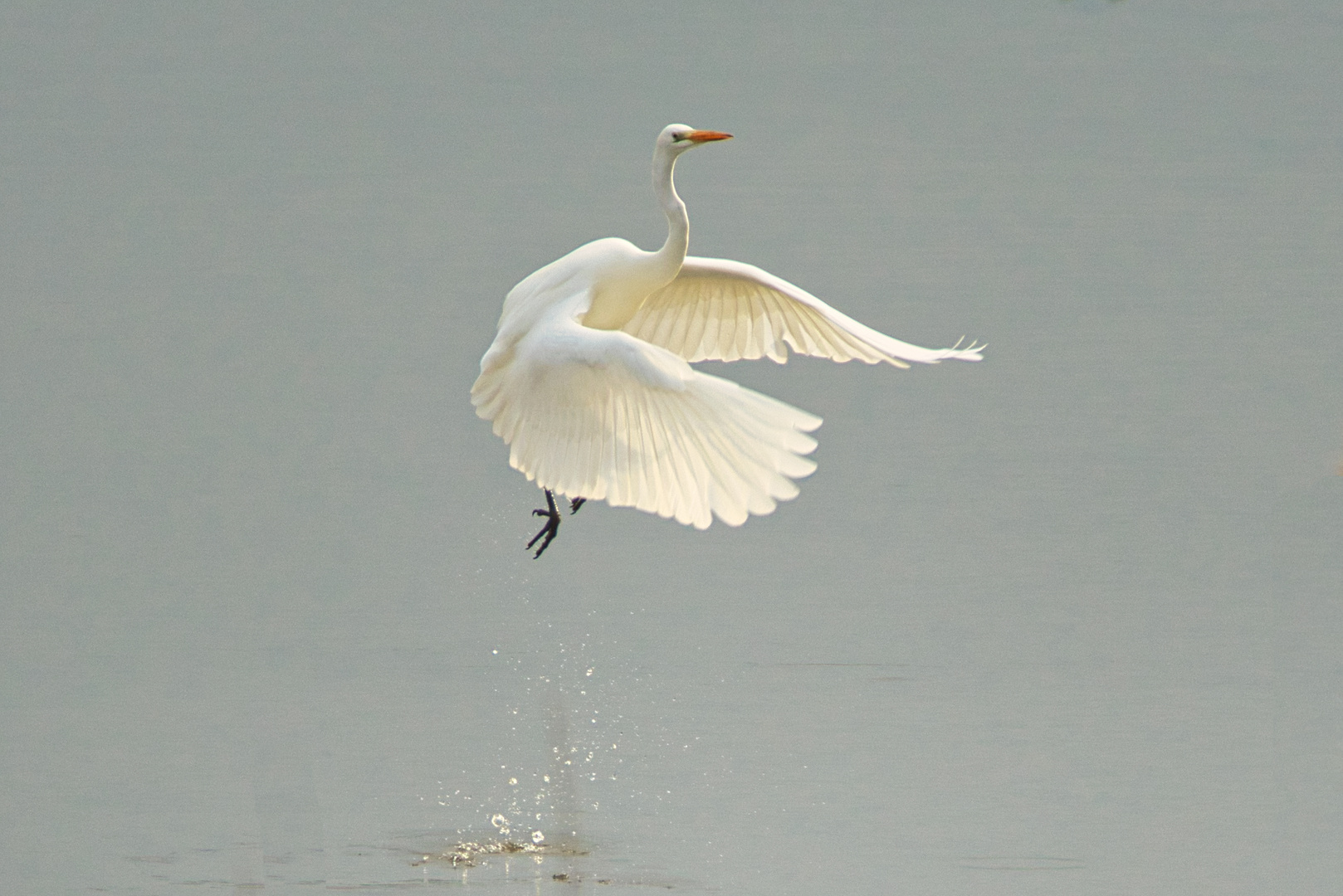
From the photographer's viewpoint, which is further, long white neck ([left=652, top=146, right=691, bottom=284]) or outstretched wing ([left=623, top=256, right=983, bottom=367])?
outstretched wing ([left=623, top=256, right=983, bottom=367])

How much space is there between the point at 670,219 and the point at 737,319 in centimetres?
35

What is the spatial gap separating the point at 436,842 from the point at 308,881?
215 millimetres

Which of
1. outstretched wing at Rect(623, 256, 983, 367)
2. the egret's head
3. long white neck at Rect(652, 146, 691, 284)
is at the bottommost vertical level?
outstretched wing at Rect(623, 256, 983, 367)

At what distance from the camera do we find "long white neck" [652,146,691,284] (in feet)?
10.8

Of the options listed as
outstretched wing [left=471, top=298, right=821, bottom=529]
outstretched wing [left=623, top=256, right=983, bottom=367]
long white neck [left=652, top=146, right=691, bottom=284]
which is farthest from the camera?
outstretched wing [left=623, top=256, right=983, bottom=367]

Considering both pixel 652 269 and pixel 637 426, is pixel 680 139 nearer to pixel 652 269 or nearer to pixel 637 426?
pixel 652 269

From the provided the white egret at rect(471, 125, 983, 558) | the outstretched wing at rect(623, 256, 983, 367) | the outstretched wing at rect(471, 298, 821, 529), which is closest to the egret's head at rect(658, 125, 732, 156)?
the white egret at rect(471, 125, 983, 558)

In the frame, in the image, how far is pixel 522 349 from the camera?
312 centimetres

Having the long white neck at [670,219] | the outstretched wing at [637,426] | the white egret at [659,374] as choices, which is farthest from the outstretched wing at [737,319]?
the outstretched wing at [637,426]

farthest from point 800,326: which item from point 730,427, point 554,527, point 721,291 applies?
point 730,427

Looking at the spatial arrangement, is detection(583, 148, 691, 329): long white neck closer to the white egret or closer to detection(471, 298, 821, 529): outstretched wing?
the white egret

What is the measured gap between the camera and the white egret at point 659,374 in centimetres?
267

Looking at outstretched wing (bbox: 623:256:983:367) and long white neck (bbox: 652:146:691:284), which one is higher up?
long white neck (bbox: 652:146:691:284)

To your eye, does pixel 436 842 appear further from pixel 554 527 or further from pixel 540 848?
pixel 554 527
